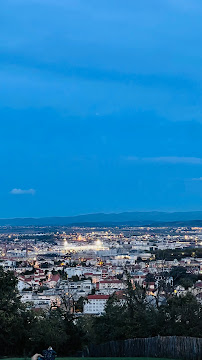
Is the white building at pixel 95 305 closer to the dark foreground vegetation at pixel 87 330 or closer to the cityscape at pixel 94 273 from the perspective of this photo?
the cityscape at pixel 94 273

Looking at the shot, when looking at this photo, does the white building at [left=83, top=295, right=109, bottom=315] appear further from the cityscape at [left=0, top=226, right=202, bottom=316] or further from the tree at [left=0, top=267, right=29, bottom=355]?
the tree at [left=0, top=267, right=29, bottom=355]

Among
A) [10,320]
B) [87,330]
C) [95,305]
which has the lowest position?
[95,305]

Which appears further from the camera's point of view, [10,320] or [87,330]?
[87,330]

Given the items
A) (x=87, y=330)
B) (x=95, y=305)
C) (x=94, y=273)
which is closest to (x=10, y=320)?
(x=87, y=330)

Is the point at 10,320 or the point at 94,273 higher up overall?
the point at 10,320

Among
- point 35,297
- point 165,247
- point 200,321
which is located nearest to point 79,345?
point 200,321

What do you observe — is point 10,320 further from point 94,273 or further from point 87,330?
point 94,273

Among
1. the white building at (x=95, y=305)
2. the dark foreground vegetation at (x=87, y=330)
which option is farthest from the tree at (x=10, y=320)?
the white building at (x=95, y=305)

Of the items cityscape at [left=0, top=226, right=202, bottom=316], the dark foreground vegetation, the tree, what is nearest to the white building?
cityscape at [left=0, top=226, right=202, bottom=316]

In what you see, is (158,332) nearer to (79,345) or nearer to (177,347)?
(79,345)
